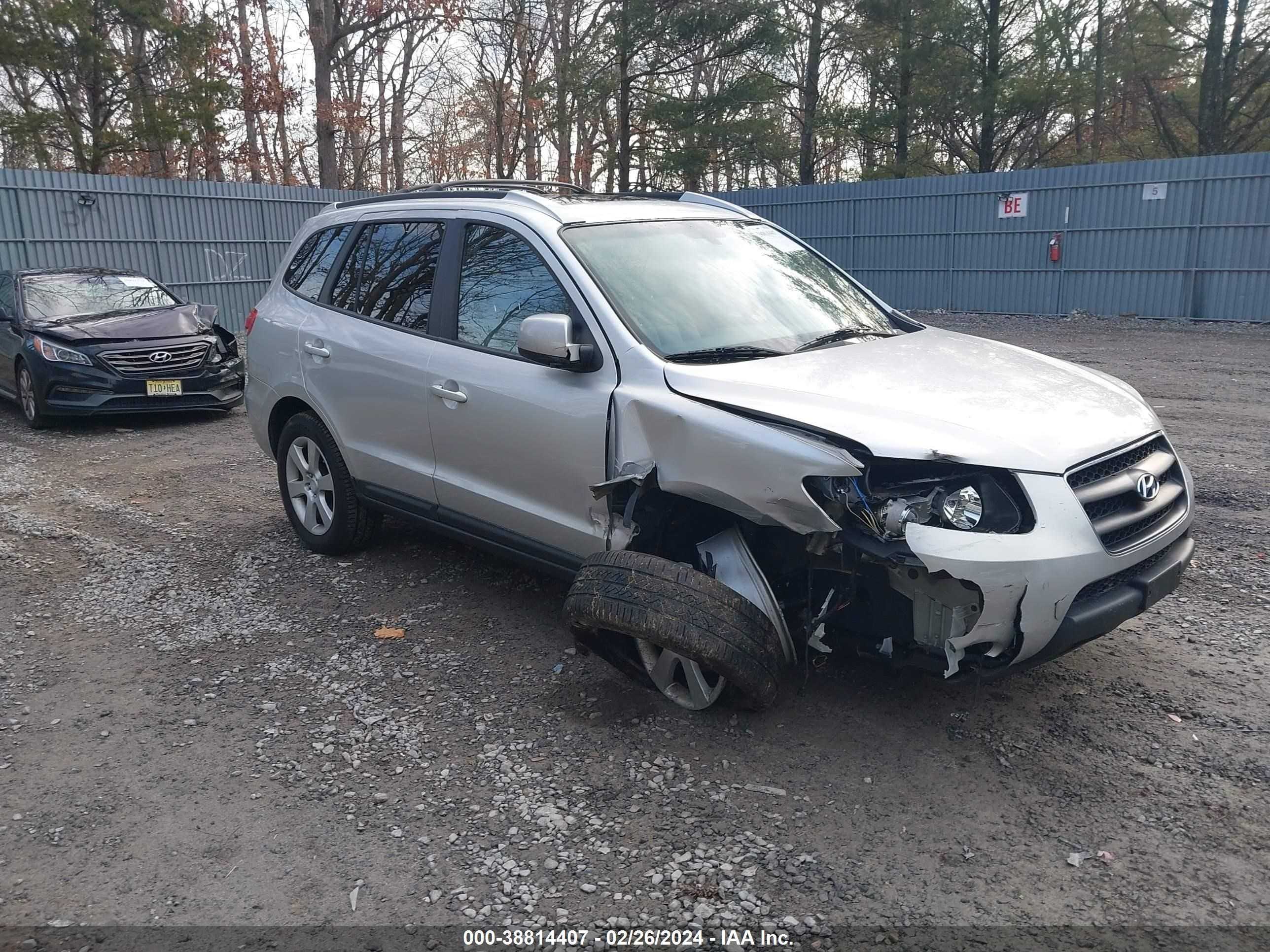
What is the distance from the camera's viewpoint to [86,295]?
421 inches

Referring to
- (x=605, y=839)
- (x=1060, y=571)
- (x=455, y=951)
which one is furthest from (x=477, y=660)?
(x=1060, y=571)

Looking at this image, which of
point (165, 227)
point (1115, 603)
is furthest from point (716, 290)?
point (165, 227)

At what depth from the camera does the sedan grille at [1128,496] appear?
320 cm

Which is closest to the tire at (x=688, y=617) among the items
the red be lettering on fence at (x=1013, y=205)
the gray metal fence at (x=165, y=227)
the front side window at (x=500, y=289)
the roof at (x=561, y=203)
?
the front side window at (x=500, y=289)

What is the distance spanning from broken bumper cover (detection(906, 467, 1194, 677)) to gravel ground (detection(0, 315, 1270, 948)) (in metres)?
0.48

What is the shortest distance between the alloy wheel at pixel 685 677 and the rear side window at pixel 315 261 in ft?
10.3

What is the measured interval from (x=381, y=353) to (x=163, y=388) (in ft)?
19.6

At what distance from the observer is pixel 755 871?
2.85 metres

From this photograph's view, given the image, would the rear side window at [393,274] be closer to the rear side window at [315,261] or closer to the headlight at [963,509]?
the rear side window at [315,261]

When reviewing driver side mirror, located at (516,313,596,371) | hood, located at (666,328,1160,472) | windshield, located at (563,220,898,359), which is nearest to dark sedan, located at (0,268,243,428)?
windshield, located at (563,220,898,359)

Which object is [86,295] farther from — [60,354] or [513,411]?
[513,411]

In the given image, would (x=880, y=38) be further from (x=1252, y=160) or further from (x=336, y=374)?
(x=336, y=374)

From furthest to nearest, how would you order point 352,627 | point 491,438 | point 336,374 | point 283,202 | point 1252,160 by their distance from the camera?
point 283,202
point 1252,160
point 336,374
point 352,627
point 491,438

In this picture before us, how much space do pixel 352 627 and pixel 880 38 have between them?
87.7 ft
